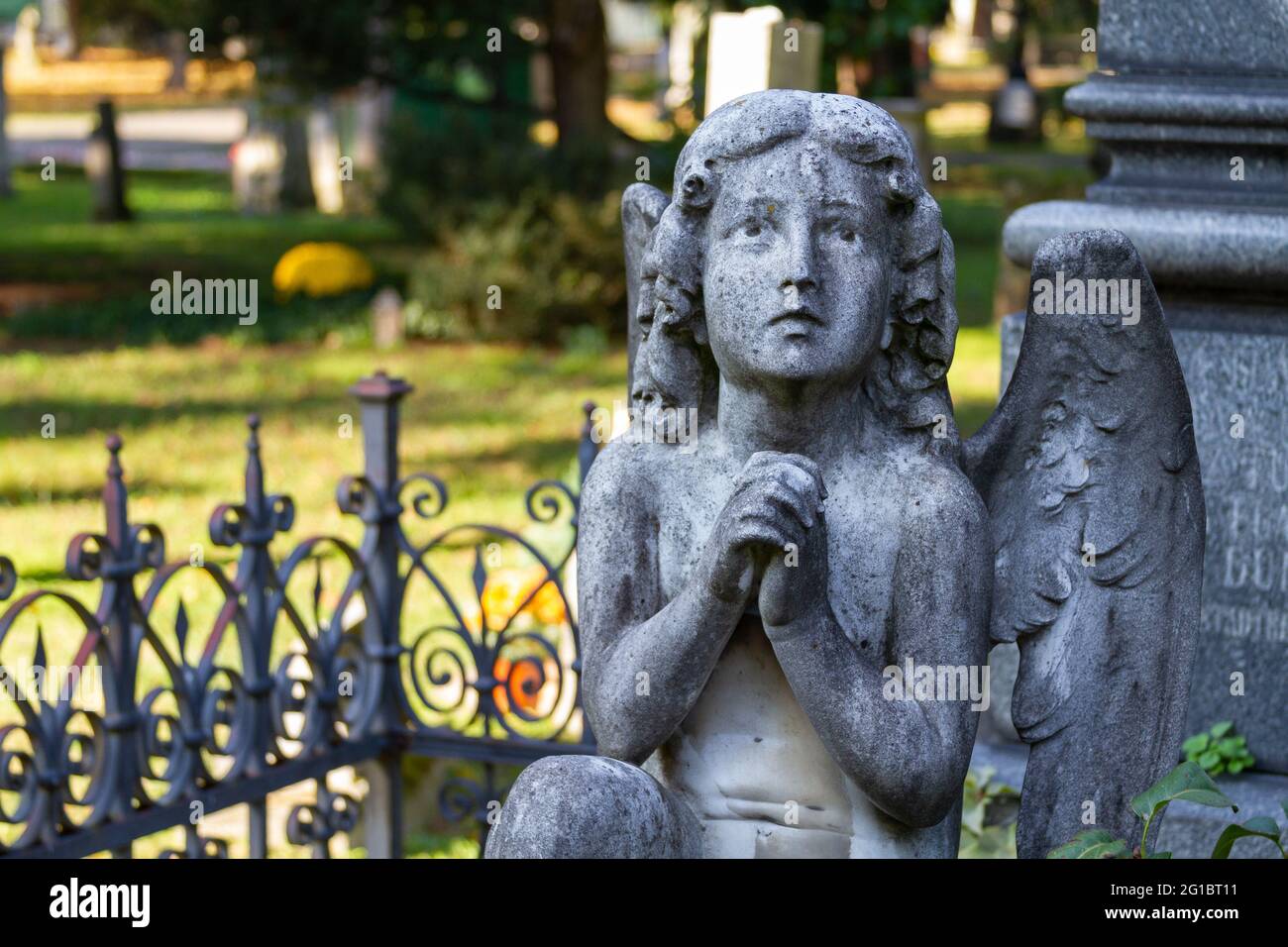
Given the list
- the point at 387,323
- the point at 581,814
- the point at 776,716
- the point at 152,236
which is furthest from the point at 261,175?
the point at 581,814

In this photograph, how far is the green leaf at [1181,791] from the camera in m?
2.60

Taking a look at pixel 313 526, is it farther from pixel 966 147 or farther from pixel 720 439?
pixel 966 147

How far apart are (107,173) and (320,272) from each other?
20.0 ft

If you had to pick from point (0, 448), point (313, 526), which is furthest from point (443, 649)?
point (0, 448)

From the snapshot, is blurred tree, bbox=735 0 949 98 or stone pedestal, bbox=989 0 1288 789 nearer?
stone pedestal, bbox=989 0 1288 789

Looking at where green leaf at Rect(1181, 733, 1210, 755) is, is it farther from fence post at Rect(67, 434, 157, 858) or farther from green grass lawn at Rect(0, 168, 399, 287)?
green grass lawn at Rect(0, 168, 399, 287)

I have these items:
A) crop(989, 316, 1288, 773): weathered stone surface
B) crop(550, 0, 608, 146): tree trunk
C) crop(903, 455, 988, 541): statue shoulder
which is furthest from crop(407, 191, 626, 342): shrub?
crop(903, 455, 988, 541): statue shoulder

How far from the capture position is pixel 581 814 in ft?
8.14

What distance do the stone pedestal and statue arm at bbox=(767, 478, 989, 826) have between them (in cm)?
171

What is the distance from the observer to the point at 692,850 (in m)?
2.74

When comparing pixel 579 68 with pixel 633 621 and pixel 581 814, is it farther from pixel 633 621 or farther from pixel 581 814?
pixel 581 814

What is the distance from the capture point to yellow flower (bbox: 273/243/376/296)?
1552 cm

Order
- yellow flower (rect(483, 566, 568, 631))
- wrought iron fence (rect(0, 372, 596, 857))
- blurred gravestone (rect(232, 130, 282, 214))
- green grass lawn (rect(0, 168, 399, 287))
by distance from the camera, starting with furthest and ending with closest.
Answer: blurred gravestone (rect(232, 130, 282, 214)) < green grass lawn (rect(0, 168, 399, 287)) < yellow flower (rect(483, 566, 568, 631)) < wrought iron fence (rect(0, 372, 596, 857))

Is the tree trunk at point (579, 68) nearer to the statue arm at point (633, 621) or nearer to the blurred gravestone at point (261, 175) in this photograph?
the blurred gravestone at point (261, 175)
